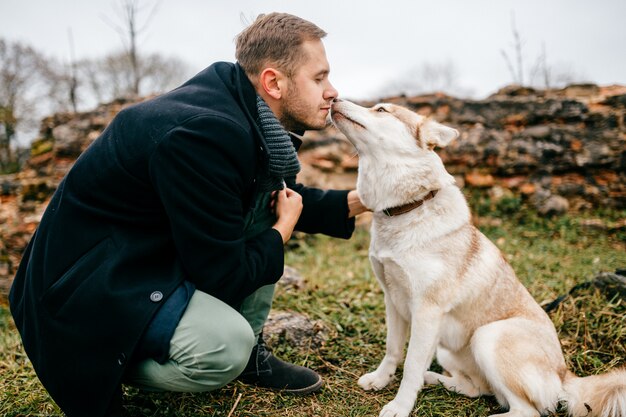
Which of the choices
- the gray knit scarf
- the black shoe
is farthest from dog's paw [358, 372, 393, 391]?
the gray knit scarf

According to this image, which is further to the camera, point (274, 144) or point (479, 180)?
point (479, 180)

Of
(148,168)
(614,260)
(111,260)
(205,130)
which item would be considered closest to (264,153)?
(205,130)

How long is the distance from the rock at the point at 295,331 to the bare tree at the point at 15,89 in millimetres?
16653

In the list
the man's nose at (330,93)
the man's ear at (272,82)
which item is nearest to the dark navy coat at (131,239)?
the man's ear at (272,82)

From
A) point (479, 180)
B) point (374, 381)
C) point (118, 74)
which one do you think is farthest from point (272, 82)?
point (118, 74)

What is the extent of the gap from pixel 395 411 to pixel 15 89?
767 inches

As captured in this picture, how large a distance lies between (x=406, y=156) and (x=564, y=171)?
19.5ft

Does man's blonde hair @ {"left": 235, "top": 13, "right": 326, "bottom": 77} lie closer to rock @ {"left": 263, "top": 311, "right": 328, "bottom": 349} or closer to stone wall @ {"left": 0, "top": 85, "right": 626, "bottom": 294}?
rock @ {"left": 263, "top": 311, "right": 328, "bottom": 349}

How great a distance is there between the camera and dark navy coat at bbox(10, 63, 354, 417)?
68.7 inches

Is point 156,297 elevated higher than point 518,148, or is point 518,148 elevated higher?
point 156,297

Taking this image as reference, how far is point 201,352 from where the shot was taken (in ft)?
5.91

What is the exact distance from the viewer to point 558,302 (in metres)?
3.32

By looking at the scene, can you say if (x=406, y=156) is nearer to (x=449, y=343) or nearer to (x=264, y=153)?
(x=264, y=153)

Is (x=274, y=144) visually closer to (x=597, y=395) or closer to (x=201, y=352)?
(x=201, y=352)
